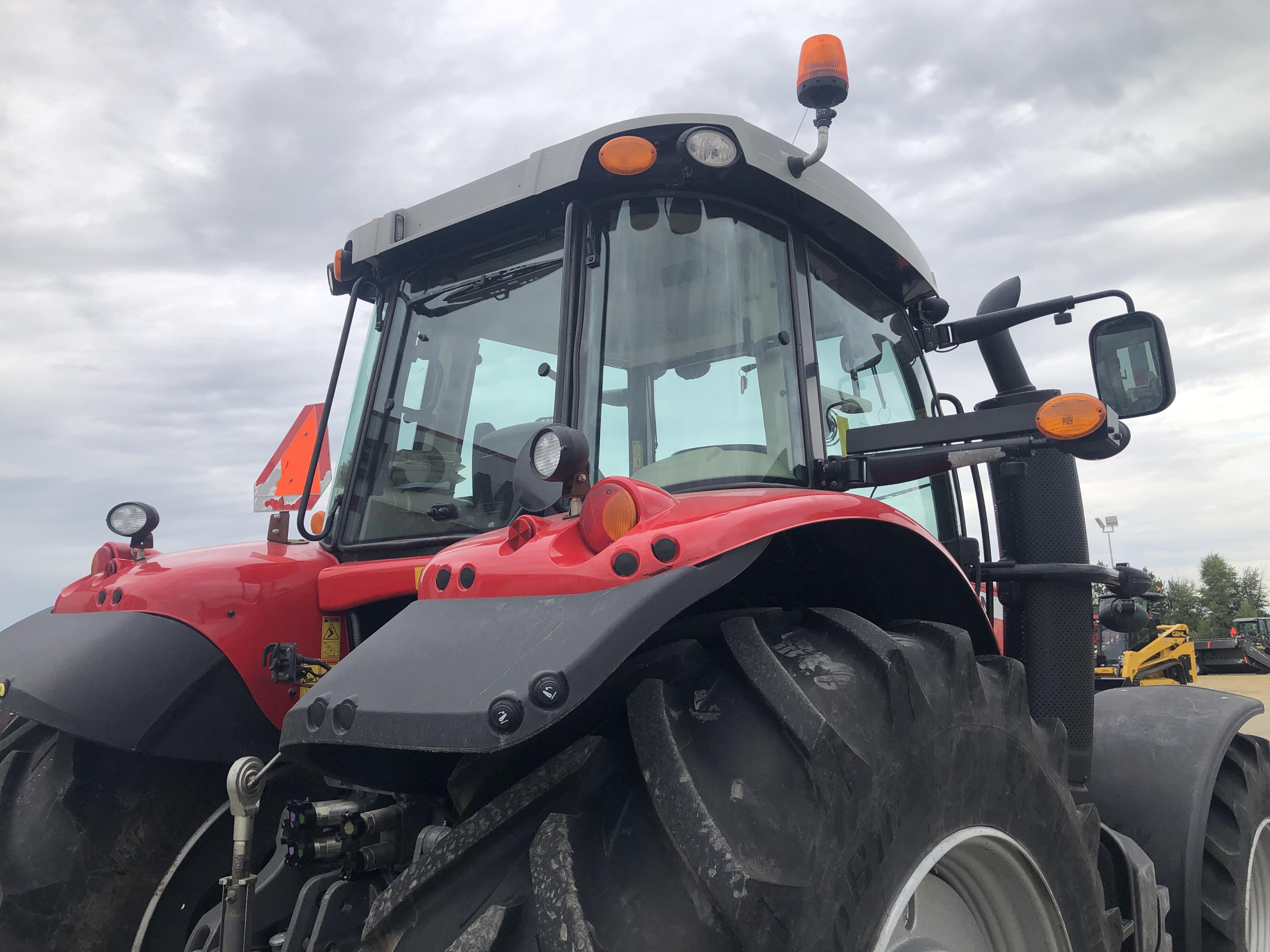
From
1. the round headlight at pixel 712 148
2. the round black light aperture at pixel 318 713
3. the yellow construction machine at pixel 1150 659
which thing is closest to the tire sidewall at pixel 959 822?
the round black light aperture at pixel 318 713

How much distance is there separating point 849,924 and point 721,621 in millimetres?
519

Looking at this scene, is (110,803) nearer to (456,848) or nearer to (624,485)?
(456,848)

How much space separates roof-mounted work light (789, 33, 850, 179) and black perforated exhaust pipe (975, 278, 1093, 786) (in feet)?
3.69

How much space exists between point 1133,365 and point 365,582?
81.0 inches

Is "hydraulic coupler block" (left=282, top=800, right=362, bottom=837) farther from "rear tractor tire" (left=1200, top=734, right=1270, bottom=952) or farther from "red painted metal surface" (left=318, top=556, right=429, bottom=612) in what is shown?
"rear tractor tire" (left=1200, top=734, right=1270, bottom=952)

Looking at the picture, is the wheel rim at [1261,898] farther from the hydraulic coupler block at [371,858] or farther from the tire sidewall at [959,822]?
the hydraulic coupler block at [371,858]

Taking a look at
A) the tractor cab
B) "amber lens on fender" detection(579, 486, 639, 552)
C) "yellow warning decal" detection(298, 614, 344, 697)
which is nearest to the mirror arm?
the tractor cab

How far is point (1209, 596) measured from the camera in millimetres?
57688

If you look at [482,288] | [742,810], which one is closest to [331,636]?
[482,288]

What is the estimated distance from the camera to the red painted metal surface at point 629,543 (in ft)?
4.90

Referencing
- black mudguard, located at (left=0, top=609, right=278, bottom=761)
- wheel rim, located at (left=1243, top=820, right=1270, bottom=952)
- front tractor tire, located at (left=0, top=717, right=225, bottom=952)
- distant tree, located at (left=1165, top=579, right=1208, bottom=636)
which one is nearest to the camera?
black mudguard, located at (left=0, top=609, right=278, bottom=761)

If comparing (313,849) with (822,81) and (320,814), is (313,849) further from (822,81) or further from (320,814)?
(822,81)

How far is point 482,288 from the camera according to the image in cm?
258

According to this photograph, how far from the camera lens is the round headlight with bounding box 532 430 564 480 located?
1.63m
